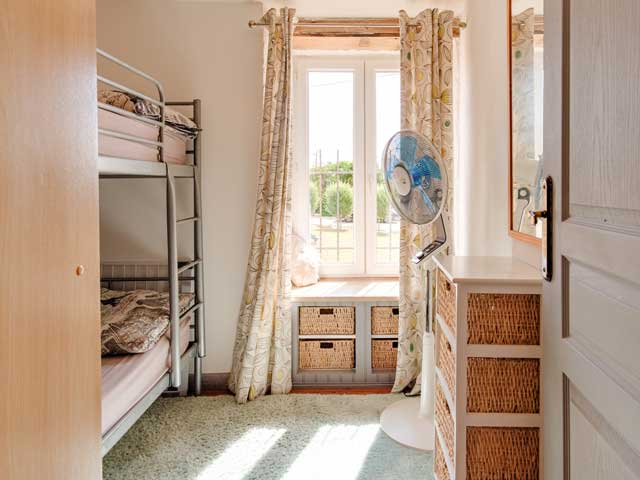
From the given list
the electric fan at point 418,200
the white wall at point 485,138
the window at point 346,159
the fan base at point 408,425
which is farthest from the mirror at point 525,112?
the window at point 346,159

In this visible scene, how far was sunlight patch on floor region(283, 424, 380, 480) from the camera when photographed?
1.95m

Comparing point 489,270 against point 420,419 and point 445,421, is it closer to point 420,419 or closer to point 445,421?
point 445,421

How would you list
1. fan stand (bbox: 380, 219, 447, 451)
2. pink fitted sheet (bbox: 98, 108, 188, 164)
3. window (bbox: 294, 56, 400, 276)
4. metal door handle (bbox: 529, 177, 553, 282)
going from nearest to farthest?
metal door handle (bbox: 529, 177, 553, 282) → pink fitted sheet (bbox: 98, 108, 188, 164) → fan stand (bbox: 380, 219, 447, 451) → window (bbox: 294, 56, 400, 276)

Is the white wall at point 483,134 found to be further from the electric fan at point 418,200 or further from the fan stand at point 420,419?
the fan stand at point 420,419

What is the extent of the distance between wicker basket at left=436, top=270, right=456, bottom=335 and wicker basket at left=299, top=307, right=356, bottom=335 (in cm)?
103

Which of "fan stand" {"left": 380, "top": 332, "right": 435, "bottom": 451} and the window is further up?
the window

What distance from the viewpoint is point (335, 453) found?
82.8 inches

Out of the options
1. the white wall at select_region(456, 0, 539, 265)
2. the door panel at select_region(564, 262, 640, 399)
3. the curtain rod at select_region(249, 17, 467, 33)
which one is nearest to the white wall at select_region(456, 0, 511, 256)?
the white wall at select_region(456, 0, 539, 265)

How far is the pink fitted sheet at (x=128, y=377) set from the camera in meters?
1.67

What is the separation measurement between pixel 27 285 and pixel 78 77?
1.75ft

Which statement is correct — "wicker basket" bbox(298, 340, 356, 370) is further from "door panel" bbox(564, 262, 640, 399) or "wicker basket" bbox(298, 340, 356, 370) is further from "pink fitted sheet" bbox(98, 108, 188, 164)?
"door panel" bbox(564, 262, 640, 399)

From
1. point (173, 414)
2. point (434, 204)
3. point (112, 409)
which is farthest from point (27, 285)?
point (173, 414)

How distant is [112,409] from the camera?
167cm

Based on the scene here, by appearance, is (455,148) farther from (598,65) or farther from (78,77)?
(78,77)
